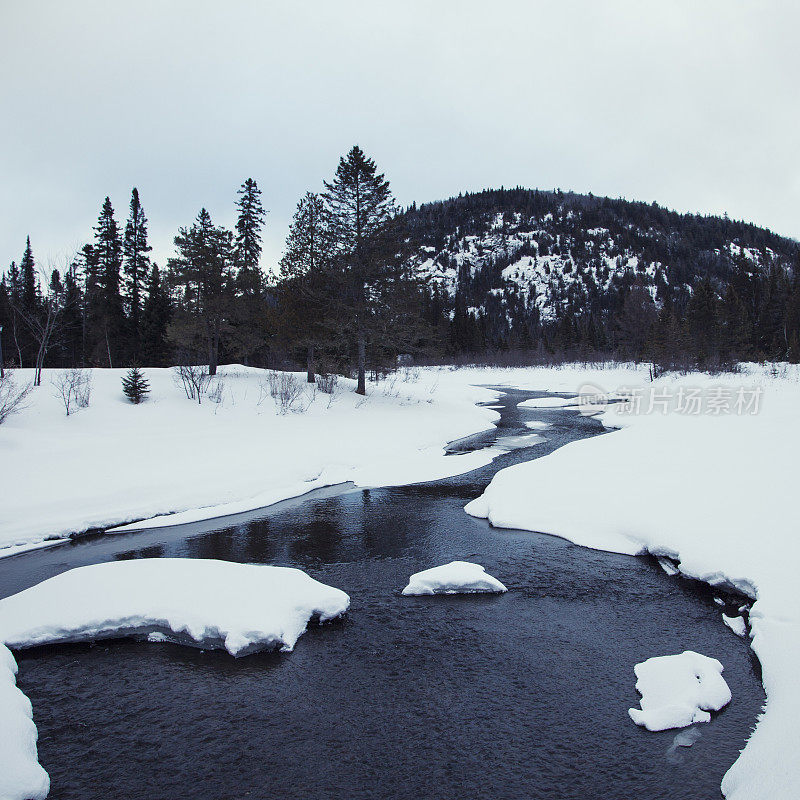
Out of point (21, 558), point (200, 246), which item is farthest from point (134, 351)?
point (21, 558)

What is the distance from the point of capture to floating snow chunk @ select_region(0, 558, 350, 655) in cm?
520

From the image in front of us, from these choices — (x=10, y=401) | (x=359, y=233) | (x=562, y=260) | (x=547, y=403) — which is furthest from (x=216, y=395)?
(x=562, y=260)

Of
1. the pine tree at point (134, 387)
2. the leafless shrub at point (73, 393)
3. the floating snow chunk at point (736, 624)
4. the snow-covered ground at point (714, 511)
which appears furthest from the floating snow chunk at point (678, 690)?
the pine tree at point (134, 387)

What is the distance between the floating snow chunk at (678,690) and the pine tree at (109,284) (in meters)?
43.3

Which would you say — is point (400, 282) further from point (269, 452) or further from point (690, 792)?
point (690, 792)

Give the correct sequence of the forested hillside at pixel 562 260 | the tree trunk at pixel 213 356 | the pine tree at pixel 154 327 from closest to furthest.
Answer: the tree trunk at pixel 213 356
the pine tree at pixel 154 327
the forested hillside at pixel 562 260

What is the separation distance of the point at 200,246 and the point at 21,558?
19.1m

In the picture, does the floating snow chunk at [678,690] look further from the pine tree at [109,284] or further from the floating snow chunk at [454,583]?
the pine tree at [109,284]

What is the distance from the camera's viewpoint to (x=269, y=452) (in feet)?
45.0

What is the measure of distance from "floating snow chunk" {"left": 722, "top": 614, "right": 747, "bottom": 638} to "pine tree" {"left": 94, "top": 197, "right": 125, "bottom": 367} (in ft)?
142

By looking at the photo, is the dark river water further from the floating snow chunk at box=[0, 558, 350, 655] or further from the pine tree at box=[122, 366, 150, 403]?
the pine tree at box=[122, 366, 150, 403]

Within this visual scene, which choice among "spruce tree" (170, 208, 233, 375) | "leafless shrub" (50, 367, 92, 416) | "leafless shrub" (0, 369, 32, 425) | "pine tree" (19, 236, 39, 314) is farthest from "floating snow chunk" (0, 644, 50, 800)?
"pine tree" (19, 236, 39, 314)

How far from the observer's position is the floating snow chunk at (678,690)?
13.1 feet

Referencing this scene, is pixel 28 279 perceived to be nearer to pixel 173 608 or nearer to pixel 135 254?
pixel 135 254
